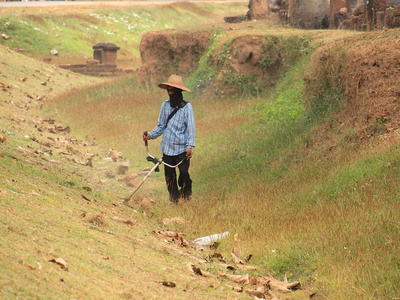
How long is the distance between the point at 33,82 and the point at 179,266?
16.6 meters

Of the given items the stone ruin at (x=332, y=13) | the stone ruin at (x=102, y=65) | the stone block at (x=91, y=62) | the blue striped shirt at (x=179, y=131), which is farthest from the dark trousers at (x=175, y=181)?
the stone block at (x=91, y=62)

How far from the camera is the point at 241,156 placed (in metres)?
9.47

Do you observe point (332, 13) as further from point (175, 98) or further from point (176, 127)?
point (176, 127)

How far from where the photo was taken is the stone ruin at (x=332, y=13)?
11.4 metres

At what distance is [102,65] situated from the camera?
26797 mm

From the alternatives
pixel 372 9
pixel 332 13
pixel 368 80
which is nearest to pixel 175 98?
pixel 368 80

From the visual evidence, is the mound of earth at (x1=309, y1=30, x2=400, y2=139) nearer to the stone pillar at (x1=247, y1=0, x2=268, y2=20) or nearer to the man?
the man

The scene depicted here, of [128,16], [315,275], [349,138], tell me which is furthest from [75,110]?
[128,16]

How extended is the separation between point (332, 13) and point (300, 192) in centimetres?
958

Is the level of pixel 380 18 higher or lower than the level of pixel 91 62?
higher

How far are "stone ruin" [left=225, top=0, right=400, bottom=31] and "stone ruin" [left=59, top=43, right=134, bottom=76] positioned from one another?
28.6 feet

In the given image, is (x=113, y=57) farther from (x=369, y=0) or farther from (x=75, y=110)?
(x=369, y=0)

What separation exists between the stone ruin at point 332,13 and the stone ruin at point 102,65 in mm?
8721

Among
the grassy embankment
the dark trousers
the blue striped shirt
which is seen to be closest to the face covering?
the blue striped shirt
